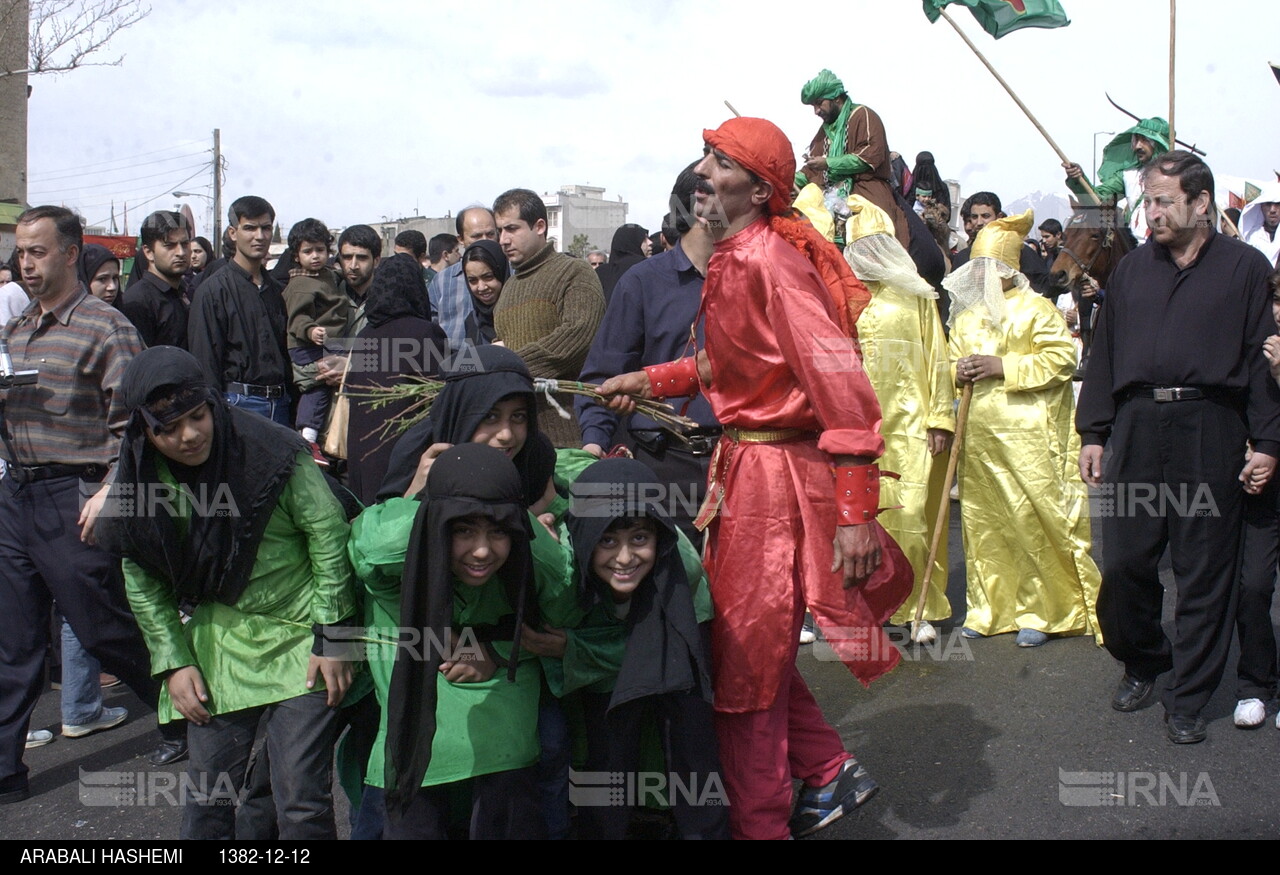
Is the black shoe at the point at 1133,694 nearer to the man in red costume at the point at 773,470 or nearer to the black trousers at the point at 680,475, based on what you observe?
the man in red costume at the point at 773,470

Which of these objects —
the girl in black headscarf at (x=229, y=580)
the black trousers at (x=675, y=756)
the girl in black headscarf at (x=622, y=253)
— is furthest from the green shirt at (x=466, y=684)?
the girl in black headscarf at (x=622, y=253)

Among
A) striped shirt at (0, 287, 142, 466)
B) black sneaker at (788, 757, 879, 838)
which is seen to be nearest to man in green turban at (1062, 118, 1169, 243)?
black sneaker at (788, 757, 879, 838)

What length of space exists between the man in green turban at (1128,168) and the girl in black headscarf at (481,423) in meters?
6.02

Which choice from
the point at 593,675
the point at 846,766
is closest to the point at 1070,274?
the point at 846,766

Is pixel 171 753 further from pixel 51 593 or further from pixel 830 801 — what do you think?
pixel 830 801

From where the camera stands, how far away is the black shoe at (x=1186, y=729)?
A: 14.7 feet

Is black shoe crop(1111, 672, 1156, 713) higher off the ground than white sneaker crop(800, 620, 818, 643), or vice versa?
black shoe crop(1111, 672, 1156, 713)

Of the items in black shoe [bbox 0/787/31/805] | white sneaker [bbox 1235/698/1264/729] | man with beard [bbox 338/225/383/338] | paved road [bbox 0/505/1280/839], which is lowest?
black shoe [bbox 0/787/31/805]

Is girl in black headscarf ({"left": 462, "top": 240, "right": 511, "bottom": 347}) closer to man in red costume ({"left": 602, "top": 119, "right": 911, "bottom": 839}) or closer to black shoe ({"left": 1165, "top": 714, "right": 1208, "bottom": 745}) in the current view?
man in red costume ({"left": 602, "top": 119, "right": 911, "bottom": 839})

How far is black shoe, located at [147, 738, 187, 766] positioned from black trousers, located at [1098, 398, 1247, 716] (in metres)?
3.80

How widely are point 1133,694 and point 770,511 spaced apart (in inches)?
92.0

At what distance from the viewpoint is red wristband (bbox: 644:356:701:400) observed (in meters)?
A: 3.74

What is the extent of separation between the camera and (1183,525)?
15.0 ft

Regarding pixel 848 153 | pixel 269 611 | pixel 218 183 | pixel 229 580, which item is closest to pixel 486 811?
pixel 269 611
